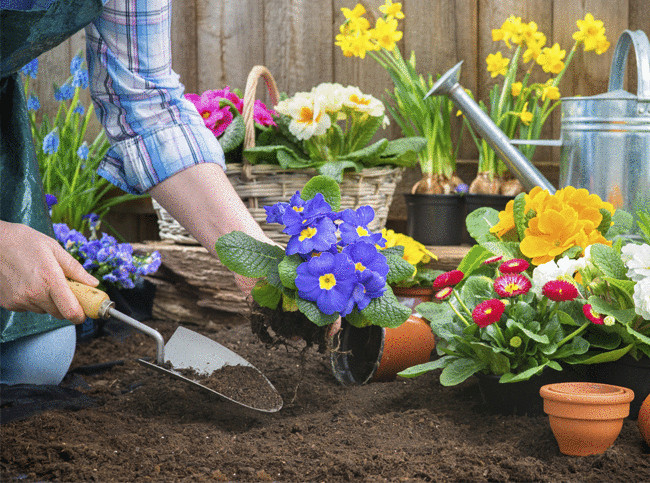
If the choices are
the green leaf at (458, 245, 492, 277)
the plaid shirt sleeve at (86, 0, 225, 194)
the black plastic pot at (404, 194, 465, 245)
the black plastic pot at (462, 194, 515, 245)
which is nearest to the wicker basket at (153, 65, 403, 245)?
the black plastic pot at (404, 194, 465, 245)

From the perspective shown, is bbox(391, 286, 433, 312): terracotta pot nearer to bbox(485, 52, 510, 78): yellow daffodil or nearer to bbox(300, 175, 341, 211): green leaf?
bbox(300, 175, 341, 211): green leaf

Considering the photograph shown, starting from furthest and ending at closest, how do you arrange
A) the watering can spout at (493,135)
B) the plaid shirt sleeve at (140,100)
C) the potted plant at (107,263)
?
the potted plant at (107,263) → the watering can spout at (493,135) → the plaid shirt sleeve at (140,100)

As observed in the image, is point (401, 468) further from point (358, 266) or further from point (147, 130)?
point (147, 130)

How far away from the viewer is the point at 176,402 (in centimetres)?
136

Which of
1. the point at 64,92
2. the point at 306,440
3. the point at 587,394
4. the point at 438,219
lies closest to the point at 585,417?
the point at 587,394

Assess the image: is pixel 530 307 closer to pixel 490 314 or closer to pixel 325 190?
pixel 490 314

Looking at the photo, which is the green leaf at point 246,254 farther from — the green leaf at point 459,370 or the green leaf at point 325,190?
the green leaf at point 459,370

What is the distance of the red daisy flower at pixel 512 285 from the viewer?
114 centimetres

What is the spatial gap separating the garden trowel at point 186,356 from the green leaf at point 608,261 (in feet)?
2.07

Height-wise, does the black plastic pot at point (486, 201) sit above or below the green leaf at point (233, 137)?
below

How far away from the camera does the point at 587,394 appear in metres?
1.02

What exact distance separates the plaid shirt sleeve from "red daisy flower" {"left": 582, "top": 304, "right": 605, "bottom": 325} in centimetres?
76

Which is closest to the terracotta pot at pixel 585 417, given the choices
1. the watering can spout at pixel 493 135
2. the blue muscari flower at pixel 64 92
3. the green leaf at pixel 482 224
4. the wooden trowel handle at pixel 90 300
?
the green leaf at pixel 482 224

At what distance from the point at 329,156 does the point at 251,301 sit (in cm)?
83
